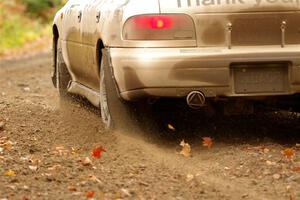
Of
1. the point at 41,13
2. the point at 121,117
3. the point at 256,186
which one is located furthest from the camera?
the point at 41,13

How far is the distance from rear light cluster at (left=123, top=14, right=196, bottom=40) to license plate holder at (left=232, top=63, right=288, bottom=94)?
0.48 meters

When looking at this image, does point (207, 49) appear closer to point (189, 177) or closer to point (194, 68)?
point (194, 68)

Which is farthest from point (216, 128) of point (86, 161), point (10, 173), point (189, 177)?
point (10, 173)

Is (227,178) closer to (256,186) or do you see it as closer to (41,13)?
(256,186)

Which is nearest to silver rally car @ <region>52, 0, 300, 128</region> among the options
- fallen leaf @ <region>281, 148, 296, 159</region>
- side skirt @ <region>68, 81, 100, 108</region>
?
fallen leaf @ <region>281, 148, 296, 159</region>

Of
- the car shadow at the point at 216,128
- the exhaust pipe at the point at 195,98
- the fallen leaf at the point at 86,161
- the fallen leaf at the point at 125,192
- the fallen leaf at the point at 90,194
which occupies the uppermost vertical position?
the exhaust pipe at the point at 195,98

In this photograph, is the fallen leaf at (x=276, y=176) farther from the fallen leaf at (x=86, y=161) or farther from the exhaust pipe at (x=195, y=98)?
the fallen leaf at (x=86, y=161)

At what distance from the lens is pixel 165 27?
6.78 metres

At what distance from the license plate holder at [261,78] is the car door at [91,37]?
1368 mm

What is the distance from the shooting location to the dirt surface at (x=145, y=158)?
5570mm

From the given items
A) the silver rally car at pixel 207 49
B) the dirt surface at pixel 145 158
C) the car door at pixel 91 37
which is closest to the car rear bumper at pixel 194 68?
the silver rally car at pixel 207 49

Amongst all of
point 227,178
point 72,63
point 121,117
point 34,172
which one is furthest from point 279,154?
point 72,63

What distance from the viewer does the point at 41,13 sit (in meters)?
37.4

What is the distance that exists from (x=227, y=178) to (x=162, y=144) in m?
1.39
